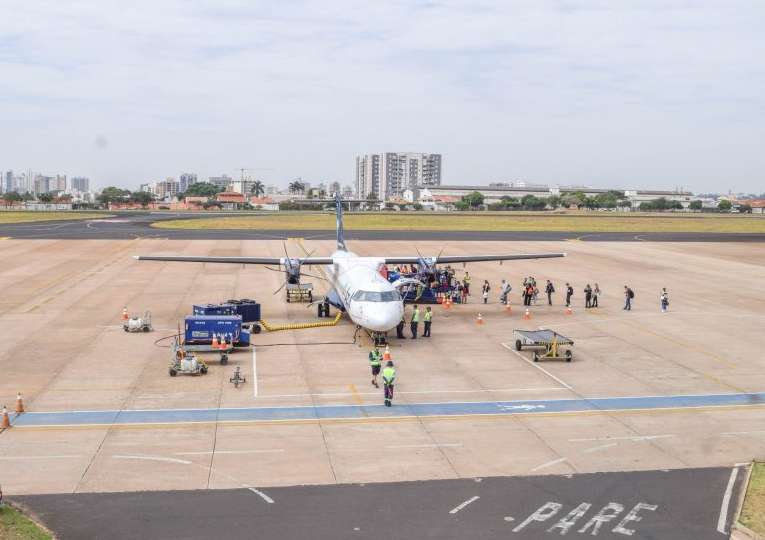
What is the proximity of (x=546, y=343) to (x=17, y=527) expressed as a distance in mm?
21975

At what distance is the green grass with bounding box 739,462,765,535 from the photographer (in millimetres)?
15734

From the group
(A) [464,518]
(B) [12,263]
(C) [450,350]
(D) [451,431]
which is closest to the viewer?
(A) [464,518]

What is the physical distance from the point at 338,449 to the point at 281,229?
96.6 m

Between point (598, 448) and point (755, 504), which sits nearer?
point (755, 504)

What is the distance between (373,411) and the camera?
23859mm

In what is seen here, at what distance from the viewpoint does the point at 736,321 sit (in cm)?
4134

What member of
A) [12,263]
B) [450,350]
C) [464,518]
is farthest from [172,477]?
[12,263]

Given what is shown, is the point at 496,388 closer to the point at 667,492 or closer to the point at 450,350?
the point at 450,350

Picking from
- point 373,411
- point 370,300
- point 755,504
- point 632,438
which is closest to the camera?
point 755,504

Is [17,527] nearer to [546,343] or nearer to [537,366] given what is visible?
[537,366]

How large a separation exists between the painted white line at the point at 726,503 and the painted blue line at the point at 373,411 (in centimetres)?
575

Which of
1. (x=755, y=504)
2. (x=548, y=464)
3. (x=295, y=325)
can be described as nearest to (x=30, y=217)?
(x=295, y=325)

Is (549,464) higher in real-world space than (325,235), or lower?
lower

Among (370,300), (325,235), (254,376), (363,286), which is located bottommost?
(254,376)
